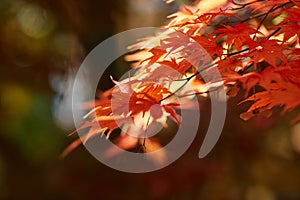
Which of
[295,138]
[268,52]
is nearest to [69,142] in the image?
[295,138]

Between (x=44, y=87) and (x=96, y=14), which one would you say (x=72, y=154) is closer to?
(x=44, y=87)

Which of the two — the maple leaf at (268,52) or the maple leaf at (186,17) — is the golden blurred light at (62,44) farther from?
the maple leaf at (268,52)

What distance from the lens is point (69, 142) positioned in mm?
2281

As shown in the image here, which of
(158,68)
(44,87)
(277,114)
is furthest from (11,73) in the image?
(158,68)

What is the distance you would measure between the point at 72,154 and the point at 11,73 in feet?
1.46

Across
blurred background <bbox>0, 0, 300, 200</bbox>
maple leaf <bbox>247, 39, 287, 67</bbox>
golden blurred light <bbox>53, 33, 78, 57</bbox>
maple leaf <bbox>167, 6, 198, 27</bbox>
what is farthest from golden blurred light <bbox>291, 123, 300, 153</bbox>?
maple leaf <bbox>247, 39, 287, 67</bbox>

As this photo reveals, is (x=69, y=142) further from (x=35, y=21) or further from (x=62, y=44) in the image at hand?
(x=35, y=21)

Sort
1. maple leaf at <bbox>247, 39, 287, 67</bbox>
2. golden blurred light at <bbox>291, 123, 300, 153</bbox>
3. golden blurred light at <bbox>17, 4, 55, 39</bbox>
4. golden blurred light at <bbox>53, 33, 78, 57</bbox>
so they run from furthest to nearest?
1. golden blurred light at <bbox>291, 123, 300, 153</bbox>
2. golden blurred light at <bbox>53, 33, 78, 57</bbox>
3. golden blurred light at <bbox>17, 4, 55, 39</bbox>
4. maple leaf at <bbox>247, 39, 287, 67</bbox>

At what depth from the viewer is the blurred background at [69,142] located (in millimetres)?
2178

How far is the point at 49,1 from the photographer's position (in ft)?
6.57

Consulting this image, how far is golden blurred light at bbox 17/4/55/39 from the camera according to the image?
6.89 feet

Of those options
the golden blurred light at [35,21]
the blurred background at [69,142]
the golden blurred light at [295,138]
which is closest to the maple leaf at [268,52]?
the blurred background at [69,142]

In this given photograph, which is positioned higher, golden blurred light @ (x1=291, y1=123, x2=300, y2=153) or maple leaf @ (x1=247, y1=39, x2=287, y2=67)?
maple leaf @ (x1=247, y1=39, x2=287, y2=67)

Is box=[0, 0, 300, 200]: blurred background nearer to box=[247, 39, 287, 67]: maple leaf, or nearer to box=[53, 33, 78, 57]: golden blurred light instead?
box=[53, 33, 78, 57]: golden blurred light
